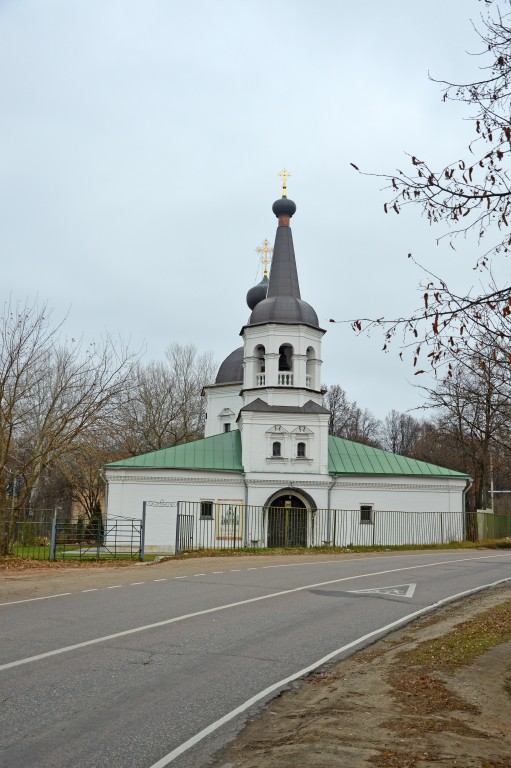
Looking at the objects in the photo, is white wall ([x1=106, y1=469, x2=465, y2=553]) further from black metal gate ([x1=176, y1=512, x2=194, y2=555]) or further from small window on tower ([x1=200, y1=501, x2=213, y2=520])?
black metal gate ([x1=176, y1=512, x2=194, y2=555])

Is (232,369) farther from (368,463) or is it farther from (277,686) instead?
(277,686)

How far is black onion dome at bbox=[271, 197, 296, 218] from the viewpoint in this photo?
137 feet

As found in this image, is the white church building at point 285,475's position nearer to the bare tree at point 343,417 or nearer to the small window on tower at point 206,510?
the small window on tower at point 206,510

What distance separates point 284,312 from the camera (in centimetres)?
3847

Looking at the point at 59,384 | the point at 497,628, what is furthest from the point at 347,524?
the point at 497,628

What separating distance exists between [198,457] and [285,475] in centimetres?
431

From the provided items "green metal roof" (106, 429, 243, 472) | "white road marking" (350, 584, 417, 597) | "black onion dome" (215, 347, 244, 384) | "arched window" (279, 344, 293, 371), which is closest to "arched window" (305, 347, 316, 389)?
"arched window" (279, 344, 293, 371)

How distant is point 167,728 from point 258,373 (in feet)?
108

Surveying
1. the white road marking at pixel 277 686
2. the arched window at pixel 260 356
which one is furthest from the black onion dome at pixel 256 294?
the white road marking at pixel 277 686

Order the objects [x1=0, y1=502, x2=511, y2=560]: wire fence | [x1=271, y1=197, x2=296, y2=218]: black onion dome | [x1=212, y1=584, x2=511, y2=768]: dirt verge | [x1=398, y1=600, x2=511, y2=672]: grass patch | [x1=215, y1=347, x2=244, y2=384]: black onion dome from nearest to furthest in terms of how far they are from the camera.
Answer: [x1=212, y1=584, x2=511, y2=768]: dirt verge, [x1=398, y1=600, x2=511, y2=672]: grass patch, [x1=0, y1=502, x2=511, y2=560]: wire fence, [x1=271, y1=197, x2=296, y2=218]: black onion dome, [x1=215, y1=347, x2=244, y2=384]: black onion dome

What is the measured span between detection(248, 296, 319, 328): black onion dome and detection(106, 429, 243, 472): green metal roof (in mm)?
6303

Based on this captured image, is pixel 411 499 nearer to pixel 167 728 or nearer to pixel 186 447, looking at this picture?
pixel 186 447

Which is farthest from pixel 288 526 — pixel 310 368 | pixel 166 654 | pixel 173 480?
pixel 166 654

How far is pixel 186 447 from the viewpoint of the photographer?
38812mm
